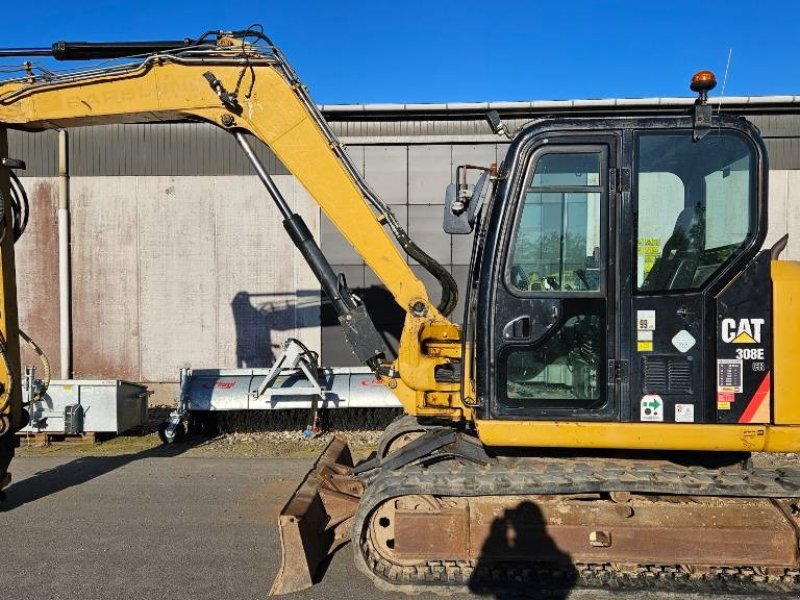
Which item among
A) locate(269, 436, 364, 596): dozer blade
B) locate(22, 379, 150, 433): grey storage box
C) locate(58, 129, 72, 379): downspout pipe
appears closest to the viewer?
locate(269, 436, 364, 596): dozer blade

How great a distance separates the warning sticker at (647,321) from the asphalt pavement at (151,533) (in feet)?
5.15

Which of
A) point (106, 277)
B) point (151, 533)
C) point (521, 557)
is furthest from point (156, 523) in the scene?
point (106, 277)

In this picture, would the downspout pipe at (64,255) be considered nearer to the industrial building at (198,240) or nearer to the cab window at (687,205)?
the industrial building at (198,240)

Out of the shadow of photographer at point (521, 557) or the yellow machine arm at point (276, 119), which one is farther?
the yellow machine arm at point (276, 119)

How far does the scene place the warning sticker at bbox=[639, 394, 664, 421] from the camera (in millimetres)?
3686

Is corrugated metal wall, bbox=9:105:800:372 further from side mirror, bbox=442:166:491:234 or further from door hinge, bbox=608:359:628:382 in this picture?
door hinge, bbox=608:359:628:382

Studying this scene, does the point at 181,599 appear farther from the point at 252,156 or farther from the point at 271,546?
the point at 252,156

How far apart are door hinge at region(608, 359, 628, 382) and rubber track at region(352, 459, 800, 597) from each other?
574 millimetres

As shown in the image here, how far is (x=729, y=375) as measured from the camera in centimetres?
365

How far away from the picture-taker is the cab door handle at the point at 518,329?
12.4ft

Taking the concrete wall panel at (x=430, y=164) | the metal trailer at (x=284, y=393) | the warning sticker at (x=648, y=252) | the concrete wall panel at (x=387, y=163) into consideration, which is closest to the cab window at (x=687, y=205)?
the warning sticker at (x=648, y=252)

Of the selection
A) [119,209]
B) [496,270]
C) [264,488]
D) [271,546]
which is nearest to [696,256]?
[496,270]

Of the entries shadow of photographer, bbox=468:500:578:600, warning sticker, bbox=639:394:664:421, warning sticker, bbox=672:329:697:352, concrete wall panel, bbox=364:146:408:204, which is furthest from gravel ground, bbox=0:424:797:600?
concrete wall panel, bbox=364:146:408:204

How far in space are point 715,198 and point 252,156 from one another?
3414 mm
